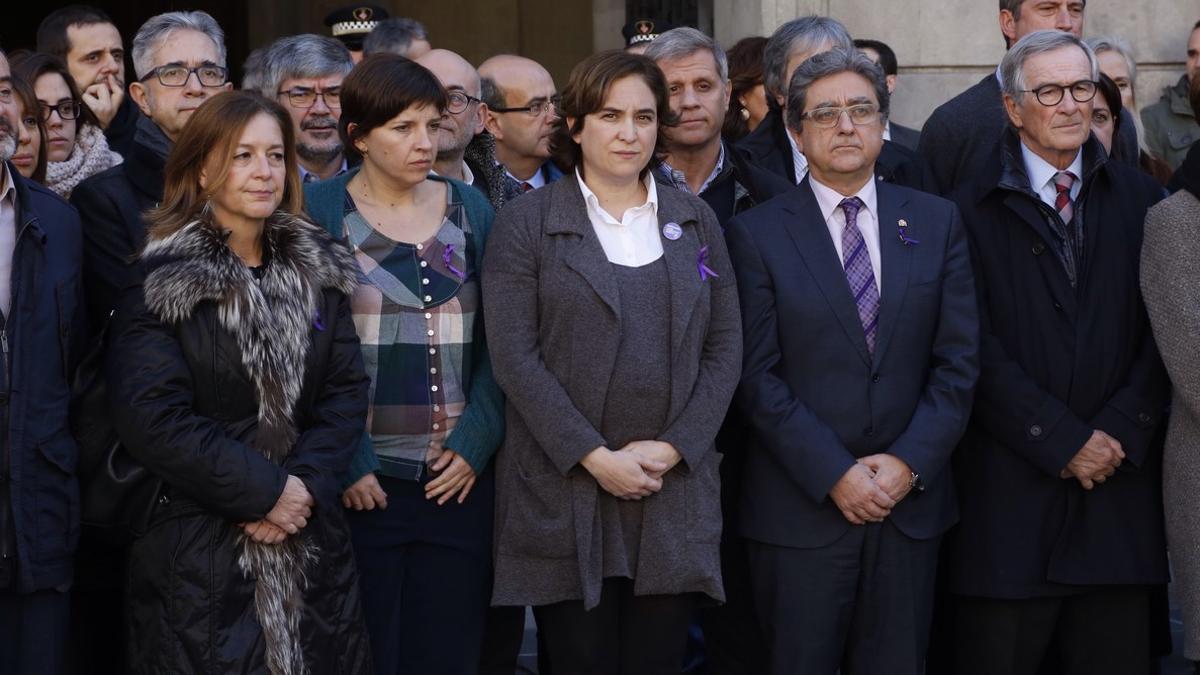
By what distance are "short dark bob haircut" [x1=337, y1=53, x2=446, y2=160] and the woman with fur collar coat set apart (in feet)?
0.87

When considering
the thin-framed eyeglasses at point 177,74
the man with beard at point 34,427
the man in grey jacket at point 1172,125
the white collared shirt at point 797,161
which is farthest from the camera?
the man in grey jacket at point 1172,125

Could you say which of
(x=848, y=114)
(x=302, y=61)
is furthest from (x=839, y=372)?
(x=302, y=61)

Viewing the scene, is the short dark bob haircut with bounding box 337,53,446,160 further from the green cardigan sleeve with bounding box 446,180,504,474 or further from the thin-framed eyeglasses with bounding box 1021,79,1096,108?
the thin-framed eyeglasses with bounding box 1021,79,1096,108

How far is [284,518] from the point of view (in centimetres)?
447

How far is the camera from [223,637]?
4.37m

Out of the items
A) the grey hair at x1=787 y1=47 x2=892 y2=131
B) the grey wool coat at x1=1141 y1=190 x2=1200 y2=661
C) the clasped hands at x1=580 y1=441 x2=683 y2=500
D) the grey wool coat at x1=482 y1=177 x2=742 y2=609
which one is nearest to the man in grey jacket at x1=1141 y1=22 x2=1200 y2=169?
the grey wool coat at x1=1141 y1=190 x2=1200 y2=661

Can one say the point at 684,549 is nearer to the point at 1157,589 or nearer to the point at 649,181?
the point at 649,181

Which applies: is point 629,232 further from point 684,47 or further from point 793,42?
point 793,42

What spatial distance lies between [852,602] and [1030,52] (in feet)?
5.80

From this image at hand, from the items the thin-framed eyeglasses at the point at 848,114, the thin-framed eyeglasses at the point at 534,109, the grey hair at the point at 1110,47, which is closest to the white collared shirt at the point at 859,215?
the thin-framed eyeglasses at the point at 848,114

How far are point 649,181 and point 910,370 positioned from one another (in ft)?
3.07

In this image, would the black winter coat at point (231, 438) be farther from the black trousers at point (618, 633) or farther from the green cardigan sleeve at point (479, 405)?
the black trousers at point (618, 633)

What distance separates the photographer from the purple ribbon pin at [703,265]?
493 cm

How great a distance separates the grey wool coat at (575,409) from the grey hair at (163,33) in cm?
136
